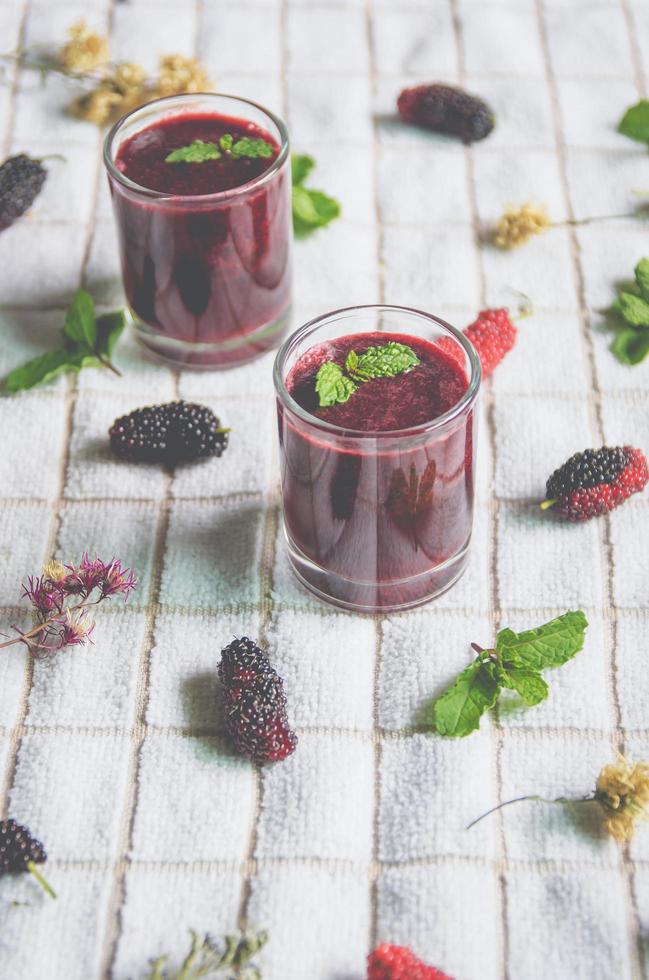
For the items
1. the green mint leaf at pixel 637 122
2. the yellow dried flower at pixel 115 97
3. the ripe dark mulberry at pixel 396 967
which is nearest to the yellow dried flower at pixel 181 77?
the yellow dried flower at pixel 115 97

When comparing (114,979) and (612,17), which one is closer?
(114,979)

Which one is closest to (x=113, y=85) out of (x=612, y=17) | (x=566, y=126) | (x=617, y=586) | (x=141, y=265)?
(x=141, y=265)

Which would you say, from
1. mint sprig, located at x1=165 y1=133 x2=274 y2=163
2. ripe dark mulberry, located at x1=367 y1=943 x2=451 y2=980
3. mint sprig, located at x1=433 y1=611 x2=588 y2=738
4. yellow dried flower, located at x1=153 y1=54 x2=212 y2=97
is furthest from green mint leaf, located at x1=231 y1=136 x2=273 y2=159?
ripe dark mulberry, located at x1=367 y1=943 x2=451 y2=980

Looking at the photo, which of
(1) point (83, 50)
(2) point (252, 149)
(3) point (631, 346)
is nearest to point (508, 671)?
(3) point (631, 346)

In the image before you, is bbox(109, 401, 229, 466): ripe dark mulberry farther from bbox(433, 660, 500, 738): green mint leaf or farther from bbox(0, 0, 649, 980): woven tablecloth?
bbox(433, 660, 500, 738): green mint leaf

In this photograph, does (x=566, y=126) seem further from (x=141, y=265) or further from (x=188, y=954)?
(x=188, y=954)
